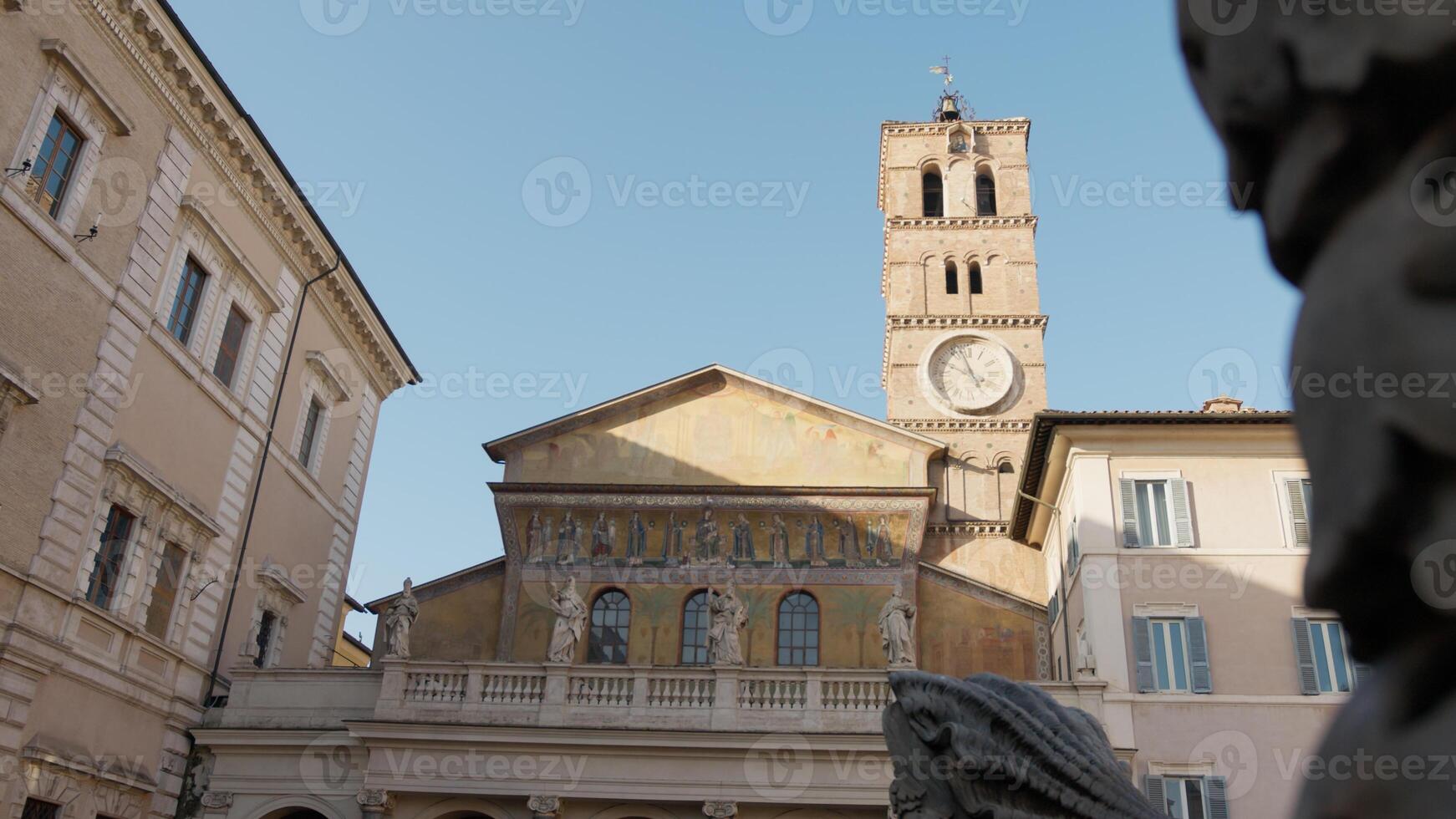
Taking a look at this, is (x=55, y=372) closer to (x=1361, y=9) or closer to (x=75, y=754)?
(x=75, y=754)

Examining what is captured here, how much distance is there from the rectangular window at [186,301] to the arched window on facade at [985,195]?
28.2 m

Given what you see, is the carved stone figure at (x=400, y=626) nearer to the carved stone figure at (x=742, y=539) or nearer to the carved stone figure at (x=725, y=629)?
the carved stone figure at (x=725, y=629)

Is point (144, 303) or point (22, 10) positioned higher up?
point (22, 10)

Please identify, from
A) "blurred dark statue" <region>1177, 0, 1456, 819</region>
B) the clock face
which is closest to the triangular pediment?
the clock face

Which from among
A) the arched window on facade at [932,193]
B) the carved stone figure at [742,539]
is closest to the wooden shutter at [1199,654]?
the carved stone figure at [742,539]

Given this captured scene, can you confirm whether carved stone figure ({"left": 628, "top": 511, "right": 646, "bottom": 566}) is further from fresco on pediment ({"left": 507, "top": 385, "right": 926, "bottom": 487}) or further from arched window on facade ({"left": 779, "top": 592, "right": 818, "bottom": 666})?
arched window on facade ({"left": 779, "top": 592, "right": 818, "bottom": 666})

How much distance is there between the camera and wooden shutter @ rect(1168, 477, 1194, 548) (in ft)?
72.7

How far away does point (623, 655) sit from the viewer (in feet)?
89.3

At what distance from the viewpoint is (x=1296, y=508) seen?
73.2 ft

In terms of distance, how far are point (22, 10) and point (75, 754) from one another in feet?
36.5

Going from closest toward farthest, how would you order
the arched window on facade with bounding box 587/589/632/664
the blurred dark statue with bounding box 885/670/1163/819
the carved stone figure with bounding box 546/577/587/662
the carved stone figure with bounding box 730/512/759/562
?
Result: the blurred dark statue with bounding box 885/670/1163/819
the carved stone figure with bounding box 546/577/587/662
the arched window on facade with bounding box 587/589/632/664
the carved stone figure with bounding box 730/512/759/562

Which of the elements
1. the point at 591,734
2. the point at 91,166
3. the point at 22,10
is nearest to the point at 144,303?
the point at 91,166

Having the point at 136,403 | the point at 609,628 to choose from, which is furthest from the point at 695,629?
the point at 136,403

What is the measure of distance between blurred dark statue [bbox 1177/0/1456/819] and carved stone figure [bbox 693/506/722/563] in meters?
27.2
